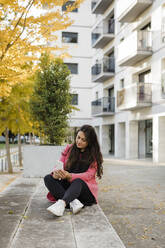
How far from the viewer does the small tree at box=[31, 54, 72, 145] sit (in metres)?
9.84

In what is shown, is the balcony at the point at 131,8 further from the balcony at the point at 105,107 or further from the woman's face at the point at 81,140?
the woman's face at the point at 81,140

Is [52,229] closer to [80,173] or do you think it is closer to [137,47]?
[80,173]

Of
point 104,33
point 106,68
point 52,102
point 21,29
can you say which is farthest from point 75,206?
point 104,33

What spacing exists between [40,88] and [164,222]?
6463 millimetres

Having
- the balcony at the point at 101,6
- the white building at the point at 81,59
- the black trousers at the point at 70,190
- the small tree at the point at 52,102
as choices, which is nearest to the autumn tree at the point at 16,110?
the small tree at the point at 52,102

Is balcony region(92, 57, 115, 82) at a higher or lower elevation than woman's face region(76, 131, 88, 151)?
higher

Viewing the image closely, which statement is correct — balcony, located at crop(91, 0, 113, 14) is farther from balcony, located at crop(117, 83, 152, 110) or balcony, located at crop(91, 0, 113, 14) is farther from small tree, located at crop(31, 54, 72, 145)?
small tree, located at crop(31, 54, 72, 145)

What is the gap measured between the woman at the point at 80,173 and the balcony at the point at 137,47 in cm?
1472

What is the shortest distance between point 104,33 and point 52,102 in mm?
17092

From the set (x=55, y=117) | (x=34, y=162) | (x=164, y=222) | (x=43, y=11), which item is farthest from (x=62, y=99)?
(x=164, y=222)

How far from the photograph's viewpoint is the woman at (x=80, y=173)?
4.40 m

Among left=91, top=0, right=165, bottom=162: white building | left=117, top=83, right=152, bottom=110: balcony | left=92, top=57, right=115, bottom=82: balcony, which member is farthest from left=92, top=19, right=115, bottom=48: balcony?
left=117, top=83, right=152, bottom=110: balcony

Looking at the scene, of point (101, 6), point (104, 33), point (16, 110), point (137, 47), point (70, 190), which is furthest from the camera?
point (101, 6)

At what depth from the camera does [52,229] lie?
3.46 metres
